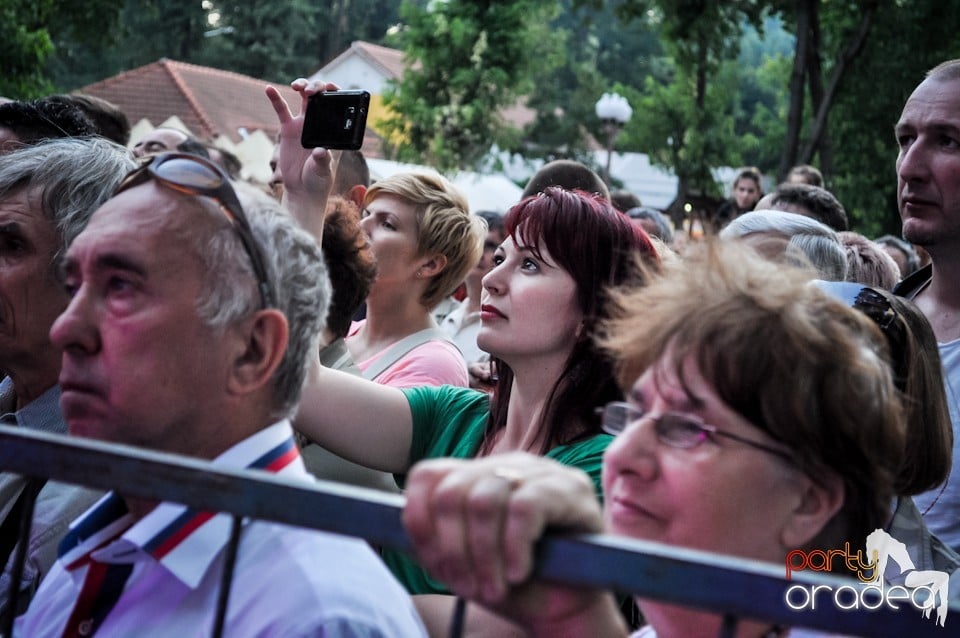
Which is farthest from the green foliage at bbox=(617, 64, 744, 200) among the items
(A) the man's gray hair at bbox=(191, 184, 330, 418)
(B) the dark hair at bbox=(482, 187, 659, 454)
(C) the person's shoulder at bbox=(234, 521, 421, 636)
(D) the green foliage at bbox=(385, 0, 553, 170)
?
(C) the person's shoulder at bbox=(234, 521, 421, 636)

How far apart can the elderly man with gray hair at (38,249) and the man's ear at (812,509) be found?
1.98 meters

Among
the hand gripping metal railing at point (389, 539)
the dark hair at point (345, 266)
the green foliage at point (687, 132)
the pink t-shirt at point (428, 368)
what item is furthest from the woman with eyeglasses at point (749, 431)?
the green foliage at point (687, 132)

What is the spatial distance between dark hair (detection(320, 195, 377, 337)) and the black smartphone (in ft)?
3.04

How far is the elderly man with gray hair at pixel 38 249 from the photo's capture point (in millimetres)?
3033

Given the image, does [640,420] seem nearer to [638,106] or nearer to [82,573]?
[82,573]

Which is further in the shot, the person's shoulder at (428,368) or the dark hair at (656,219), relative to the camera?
the dark hair at (656,219)

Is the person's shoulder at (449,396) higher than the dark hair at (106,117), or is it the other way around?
the person's shoulder at (449,396)

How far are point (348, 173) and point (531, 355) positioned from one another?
2722 mm

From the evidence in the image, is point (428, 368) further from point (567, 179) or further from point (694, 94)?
point (694, 94)

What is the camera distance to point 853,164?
62.7ft

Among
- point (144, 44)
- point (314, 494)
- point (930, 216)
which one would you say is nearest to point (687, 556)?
point (314, 494)

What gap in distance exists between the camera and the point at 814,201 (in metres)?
5.75

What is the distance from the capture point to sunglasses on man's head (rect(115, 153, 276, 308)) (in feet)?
6.65

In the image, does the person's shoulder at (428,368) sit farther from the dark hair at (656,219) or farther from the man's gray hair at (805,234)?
the dark hair at (656,219)
